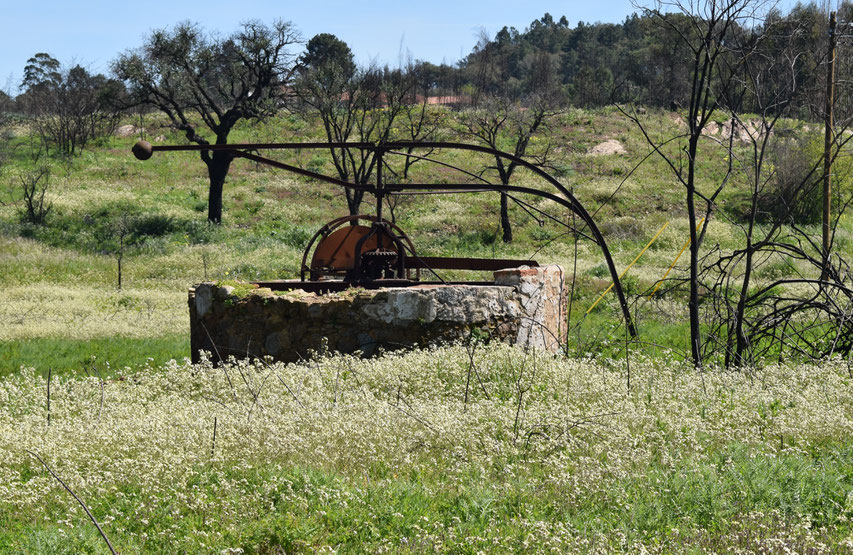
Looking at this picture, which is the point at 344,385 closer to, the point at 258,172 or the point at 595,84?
the point at 258,172

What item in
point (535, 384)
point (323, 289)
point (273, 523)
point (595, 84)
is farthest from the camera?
point (595, 84)

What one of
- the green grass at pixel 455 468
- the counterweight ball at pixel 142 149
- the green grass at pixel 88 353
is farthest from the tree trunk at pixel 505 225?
Result: the green grass at pixel 455 468

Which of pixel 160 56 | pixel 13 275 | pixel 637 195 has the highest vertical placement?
pixel 160 56

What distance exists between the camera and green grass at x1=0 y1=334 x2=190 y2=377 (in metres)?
11.7

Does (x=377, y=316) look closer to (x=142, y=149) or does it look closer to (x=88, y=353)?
(x=142, y=149)

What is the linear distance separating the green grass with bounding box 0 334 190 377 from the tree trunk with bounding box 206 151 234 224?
60.2 feet

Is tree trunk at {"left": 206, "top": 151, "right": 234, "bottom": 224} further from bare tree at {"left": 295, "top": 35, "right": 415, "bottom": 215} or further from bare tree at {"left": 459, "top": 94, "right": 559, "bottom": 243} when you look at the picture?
bare tree at {"left": 459, "top": 94, "right": 559, "bottom": 243}

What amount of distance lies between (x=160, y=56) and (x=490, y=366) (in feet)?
93.2

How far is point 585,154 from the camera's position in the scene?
145ft

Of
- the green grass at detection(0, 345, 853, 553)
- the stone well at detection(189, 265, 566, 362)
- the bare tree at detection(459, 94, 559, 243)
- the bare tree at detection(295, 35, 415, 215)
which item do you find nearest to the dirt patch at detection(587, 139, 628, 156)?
the bare tree at detection(459, 94, 559, 243)

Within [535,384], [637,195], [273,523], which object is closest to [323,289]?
[535,384]

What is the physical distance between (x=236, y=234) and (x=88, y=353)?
58.7 ft

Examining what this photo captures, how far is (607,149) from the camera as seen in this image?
4484 cm

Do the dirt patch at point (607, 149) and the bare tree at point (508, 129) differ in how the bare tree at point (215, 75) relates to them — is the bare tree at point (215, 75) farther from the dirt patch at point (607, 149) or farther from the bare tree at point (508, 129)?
the dirt patch at point (607, 149)
